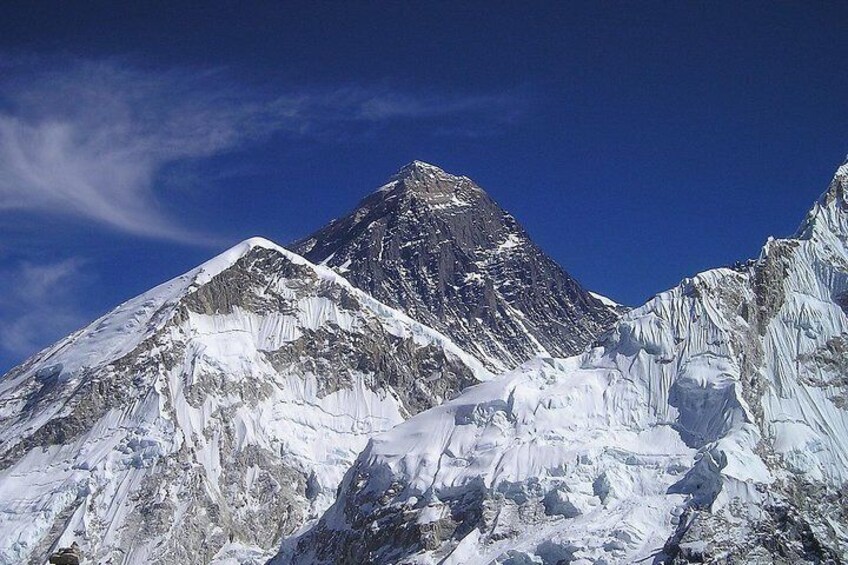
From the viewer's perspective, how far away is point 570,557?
157500 mm

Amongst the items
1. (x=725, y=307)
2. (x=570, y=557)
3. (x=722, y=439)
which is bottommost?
(x=570, y=557)

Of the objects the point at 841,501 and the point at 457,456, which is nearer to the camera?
the point at 841,501

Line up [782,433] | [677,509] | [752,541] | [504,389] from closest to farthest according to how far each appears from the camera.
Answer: [752,541], [677,509], [782,433], [504,389]

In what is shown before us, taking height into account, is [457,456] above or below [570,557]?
above

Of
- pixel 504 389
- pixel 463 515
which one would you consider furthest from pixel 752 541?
pixel 504 389

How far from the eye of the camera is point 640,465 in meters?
176

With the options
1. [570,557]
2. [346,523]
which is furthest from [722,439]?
[346,523]

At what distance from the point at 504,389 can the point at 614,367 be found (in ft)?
58.4

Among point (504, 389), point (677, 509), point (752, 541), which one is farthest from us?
point (504, 389)

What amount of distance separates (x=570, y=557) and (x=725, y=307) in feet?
193

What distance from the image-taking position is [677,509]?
164 metres

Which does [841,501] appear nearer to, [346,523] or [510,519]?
[510,519]

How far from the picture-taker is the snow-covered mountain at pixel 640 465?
158 m

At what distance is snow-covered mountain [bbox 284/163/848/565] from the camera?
158m
